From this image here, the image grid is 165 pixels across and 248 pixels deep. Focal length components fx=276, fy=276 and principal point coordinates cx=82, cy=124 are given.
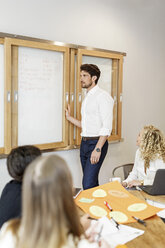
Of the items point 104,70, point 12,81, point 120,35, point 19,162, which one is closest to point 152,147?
point 19,162

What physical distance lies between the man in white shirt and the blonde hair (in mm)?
670

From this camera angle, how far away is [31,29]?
9.45 ft

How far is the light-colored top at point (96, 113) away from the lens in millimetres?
3008

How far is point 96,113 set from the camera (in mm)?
3059

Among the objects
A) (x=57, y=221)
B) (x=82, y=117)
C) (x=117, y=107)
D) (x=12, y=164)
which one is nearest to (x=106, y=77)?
(x=117, y=107)

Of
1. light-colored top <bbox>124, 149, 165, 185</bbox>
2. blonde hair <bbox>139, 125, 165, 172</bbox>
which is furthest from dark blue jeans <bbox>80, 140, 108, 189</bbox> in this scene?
blonde hair <bbox>139, 125, 165, 172</bbox>

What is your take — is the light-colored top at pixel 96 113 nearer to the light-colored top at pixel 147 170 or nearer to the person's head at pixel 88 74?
the person's head at pixel 88 74

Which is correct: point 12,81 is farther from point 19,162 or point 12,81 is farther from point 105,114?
point 19,162

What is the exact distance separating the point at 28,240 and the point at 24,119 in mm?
2127

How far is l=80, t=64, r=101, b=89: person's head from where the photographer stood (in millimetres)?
3053

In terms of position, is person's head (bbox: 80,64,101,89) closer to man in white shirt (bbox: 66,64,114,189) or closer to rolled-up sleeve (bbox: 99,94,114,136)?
man in white shirt (bbox: 66,64,114,189)

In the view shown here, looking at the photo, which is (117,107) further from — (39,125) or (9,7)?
(9,7)

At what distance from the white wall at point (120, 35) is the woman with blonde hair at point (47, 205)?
6.84ft

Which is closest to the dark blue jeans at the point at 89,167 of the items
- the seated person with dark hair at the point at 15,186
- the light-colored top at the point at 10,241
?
the seated person with dark hair at the point at 15,186
